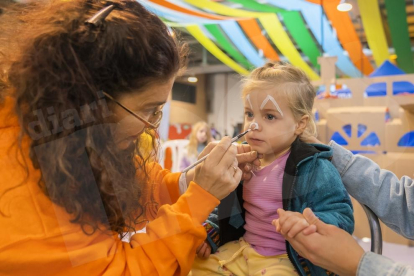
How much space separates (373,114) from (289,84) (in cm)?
24

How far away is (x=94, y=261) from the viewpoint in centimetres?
63

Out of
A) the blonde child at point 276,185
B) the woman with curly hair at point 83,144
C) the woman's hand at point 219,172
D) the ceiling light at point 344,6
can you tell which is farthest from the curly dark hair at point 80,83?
the ceiling light at point 344,6

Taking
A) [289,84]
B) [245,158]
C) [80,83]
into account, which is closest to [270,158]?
[245,158]

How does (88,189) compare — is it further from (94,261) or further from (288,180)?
(288,180)

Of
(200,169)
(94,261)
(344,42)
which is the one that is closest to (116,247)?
(94,261)

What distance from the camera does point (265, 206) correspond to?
35.2 inches

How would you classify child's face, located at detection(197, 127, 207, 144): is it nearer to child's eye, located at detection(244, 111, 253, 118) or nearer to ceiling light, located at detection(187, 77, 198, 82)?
ceiling light, located at detection(187, 77, 198, 82)

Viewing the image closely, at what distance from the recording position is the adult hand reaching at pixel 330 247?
24.5 inches

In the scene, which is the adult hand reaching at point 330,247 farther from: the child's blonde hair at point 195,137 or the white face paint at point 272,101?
the child's blonde hair at point 195,137

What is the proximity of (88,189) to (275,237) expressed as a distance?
456 millimetres

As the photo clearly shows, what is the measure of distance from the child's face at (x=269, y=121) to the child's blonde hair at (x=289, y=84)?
2 cm

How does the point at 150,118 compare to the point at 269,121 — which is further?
the point at 269,121

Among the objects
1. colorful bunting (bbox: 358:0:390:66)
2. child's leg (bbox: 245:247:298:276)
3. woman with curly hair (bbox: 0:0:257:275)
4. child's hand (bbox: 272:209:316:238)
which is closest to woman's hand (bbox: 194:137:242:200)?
woman with curly hair (bbox: 0:0:257:275)

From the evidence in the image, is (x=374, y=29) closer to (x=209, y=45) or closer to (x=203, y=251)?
(x=209, y=45)
